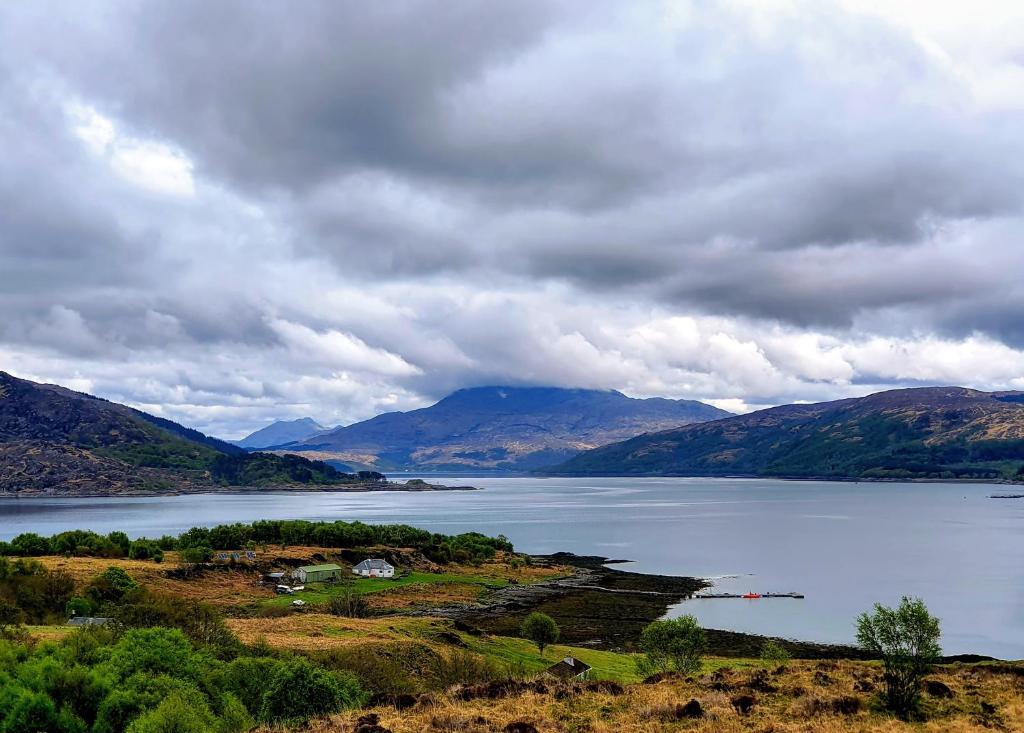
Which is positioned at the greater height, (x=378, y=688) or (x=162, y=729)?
(x=162, y=729)

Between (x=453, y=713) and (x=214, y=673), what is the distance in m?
14.3

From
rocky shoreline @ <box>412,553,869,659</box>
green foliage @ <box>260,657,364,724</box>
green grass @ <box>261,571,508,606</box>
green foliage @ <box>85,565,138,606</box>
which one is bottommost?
rocky shoreline @ <box>412,553,869,659</box>

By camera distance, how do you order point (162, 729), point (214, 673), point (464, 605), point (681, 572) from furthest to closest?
point (681, 572)
point (464, 605)
point (214, 673)
point (162, 729)

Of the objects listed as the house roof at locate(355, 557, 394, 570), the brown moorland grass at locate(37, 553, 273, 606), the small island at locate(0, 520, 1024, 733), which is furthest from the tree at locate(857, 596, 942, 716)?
the house roof at locate(355, 557, 394, 570)

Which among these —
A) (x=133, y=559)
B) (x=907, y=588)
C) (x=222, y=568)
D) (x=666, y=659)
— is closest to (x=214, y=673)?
(x=666, y=659)

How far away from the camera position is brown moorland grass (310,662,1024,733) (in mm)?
23656

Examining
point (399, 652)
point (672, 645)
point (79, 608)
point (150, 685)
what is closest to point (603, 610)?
point (672, 645)

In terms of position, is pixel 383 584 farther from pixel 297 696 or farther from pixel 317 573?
pixel 297 696

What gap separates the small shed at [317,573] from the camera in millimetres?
99312

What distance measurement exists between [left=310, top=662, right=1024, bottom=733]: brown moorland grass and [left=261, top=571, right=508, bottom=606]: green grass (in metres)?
60.4

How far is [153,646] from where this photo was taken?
31125mm

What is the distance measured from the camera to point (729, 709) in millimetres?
25562

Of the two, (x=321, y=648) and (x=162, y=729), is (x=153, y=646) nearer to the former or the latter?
(x=162, y=729)

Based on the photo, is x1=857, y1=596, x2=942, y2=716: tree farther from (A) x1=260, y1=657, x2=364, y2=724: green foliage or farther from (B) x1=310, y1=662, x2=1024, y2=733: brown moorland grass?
(A) x1=260, y1=657, x2=364, y2=724: green foliage
